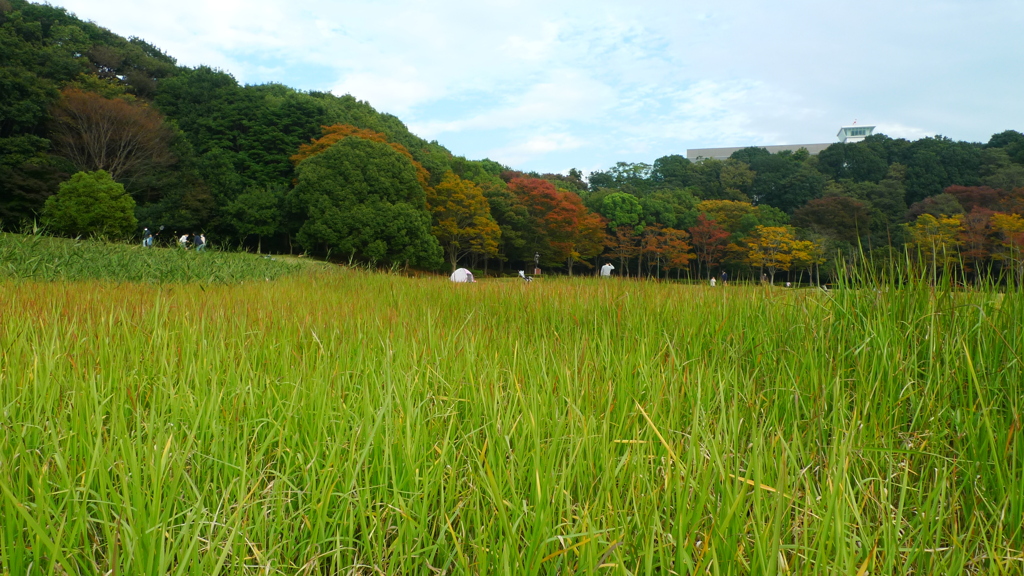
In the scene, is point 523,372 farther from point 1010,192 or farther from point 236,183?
point 1010,192

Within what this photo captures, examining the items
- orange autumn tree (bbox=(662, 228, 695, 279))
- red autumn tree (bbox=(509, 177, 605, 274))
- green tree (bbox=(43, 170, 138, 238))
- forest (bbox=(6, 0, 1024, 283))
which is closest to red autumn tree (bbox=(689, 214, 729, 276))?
forest (bbox=(6, 0, 1024, 283))

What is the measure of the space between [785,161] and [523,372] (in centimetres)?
5772

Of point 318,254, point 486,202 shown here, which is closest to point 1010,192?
point 486,202

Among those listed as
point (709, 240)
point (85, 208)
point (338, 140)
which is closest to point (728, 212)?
point (709, 240)

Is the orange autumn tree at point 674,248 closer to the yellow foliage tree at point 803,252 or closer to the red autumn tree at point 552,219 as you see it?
the red autumn tree at point 552,219

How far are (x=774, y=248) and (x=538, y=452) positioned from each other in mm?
38401

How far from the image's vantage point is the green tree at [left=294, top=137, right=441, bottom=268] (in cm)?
2439

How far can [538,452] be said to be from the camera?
138cm

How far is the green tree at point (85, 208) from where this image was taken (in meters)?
20.4

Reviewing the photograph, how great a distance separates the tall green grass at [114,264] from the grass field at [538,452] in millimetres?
4708

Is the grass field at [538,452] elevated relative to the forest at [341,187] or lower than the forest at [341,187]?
lower

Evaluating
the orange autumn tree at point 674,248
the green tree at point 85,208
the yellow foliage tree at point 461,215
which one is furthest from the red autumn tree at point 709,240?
the green tree at point 85,208

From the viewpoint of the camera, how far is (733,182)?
50.7 meters

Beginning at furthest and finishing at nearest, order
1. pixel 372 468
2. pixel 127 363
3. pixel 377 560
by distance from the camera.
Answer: pixel 127 363
pixel 372 468
pixel 377 560
